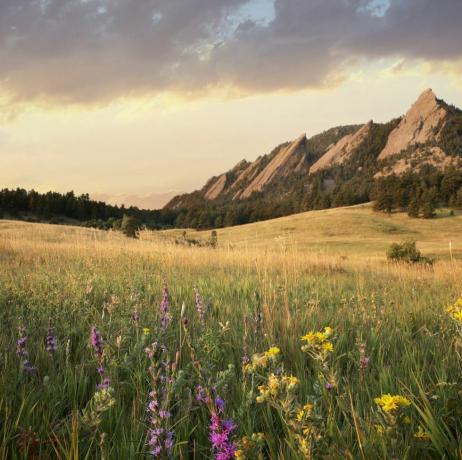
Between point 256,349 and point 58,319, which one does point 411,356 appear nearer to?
point 256,349

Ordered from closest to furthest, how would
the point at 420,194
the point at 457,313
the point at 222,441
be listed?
the point at 222,441 → the point at 457,313 → the point at 420,194

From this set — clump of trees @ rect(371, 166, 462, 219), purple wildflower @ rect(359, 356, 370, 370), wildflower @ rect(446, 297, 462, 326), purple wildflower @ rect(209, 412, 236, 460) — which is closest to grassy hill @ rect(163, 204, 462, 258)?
clump of trees @ rect(371, 166, 462, 219)

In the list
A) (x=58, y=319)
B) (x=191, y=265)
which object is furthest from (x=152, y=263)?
(x=58, y=319)

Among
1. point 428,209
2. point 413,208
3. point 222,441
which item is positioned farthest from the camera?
point 413,208

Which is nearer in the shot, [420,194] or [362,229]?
[362,229]

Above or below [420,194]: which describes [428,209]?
below

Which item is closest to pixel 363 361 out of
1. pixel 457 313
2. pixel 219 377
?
pixel 457 313

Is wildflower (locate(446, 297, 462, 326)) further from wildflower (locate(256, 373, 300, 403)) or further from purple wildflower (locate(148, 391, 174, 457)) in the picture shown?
purple wildflower (locate(148, 391, 174, 457))

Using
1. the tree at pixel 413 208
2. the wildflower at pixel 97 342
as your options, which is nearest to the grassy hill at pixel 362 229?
the tree at pixel 413 208

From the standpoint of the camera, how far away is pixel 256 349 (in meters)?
3.02

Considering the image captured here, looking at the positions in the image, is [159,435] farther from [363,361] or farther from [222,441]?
[363,361]

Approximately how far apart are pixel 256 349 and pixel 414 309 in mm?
2870

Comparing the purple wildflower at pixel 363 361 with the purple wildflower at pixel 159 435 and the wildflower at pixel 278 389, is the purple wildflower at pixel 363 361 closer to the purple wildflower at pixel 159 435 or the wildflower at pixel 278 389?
the wildflower at pixel 278 389

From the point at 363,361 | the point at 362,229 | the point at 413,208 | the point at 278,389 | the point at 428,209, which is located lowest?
the point at 362,229
